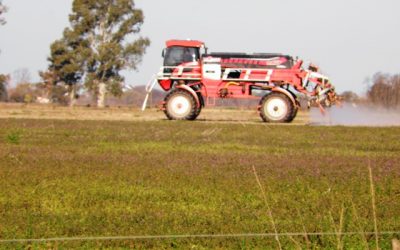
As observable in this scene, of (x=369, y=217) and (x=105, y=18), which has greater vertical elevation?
(x=105, y=18)

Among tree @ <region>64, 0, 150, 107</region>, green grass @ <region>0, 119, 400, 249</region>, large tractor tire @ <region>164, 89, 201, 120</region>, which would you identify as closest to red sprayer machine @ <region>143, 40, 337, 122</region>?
large tractor tire @ <region>164, 89, 201, 120</region>

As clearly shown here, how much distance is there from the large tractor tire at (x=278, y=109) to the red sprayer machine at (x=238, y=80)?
40 millimetres

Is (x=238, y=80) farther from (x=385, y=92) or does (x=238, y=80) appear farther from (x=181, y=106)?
(x=385, y=92)

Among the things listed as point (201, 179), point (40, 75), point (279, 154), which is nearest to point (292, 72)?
point (279, 154)

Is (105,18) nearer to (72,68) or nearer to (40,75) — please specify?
(72,68)

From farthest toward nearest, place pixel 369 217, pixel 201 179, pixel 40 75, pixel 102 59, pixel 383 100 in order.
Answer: pixel 40 75 < pixel 102 59 < pixel 383 100 < pixel 201 179 < pixel 369 217

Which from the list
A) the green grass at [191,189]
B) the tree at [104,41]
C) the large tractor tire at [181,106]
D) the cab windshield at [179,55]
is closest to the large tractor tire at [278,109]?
the large tractor tire at [181,106]

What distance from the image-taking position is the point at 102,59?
69.1 meters

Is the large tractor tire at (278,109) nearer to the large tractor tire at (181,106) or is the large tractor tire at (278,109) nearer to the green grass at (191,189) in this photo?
the large tractor tire at (181,106)

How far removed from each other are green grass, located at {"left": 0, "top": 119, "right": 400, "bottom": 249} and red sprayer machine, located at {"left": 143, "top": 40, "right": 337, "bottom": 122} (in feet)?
37.9

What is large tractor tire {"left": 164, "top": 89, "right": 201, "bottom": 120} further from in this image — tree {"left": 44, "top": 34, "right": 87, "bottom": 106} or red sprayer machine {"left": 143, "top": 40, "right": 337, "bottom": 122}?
tree {"left": 44, "top": 34, "right": 87, "bottom": 106}

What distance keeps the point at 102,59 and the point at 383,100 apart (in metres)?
29.3

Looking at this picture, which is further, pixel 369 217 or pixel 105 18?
pixel 105 18

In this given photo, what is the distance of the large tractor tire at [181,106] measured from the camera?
31.1 meters
